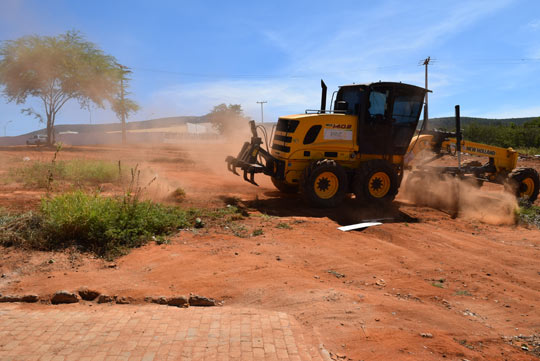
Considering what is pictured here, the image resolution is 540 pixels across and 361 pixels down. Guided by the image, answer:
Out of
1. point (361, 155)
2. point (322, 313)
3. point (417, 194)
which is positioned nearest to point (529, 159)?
point (417, 194)

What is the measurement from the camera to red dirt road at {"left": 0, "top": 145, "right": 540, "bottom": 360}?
4.20 m

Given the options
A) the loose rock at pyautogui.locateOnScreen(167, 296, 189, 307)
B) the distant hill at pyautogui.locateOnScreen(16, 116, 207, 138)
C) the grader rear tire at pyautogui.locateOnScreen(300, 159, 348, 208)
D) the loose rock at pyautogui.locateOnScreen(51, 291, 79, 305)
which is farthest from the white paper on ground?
the distant hill at pyautogui.locateOnScreen(16, 116, 207, 138)

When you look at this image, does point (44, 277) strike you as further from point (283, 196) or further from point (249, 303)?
point (283, 196)

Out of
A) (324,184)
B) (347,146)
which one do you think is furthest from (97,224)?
(347,146)

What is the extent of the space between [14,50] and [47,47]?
2.57 meters

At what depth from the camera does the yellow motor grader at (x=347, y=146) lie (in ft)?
32.3

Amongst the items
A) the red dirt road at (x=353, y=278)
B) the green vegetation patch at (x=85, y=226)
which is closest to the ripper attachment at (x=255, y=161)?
the red dirt road at (x=353, y=278)

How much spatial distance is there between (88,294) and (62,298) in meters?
0.29

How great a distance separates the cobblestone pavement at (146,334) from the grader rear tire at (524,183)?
34.7 feet

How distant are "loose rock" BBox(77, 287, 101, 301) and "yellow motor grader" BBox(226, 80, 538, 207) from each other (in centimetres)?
568

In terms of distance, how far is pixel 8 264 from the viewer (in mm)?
A: 5609

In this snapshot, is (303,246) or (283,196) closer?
(303,246)

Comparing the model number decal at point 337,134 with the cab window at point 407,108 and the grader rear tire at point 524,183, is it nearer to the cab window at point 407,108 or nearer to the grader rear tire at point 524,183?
the cab window at point 407,108

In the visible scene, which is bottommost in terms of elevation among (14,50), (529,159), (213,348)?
(213,348)
